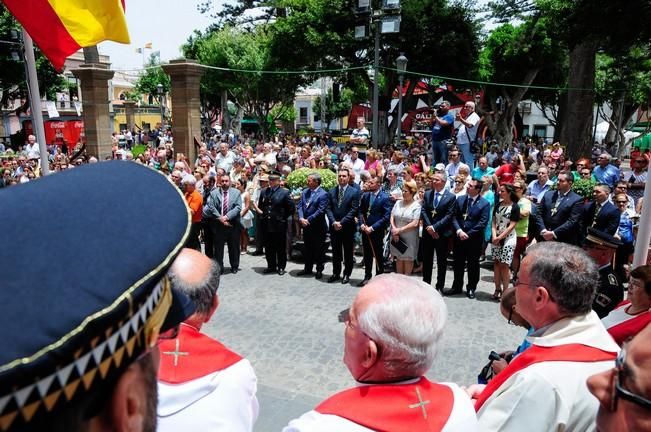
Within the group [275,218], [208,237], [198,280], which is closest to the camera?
[198,280]

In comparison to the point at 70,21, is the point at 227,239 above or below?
below

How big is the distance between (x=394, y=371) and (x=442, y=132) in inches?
474

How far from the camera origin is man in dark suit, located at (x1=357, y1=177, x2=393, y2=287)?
825 centimetres

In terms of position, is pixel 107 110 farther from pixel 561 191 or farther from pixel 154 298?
pixel 154 298

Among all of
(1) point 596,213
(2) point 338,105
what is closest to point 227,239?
(1) point 596,213

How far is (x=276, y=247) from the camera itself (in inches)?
363

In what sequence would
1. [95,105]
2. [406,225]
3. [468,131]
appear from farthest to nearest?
[95,105], [468,131], [406,225]

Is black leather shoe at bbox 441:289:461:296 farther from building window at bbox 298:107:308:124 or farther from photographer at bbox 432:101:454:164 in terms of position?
building window at bbox 298:107:308:124

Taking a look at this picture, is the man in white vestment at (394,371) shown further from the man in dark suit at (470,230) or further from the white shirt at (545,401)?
the man in dark suit at (470,230)

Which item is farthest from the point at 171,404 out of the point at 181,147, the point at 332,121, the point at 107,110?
the point at 332,121

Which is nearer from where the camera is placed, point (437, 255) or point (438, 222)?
point (438, 222)

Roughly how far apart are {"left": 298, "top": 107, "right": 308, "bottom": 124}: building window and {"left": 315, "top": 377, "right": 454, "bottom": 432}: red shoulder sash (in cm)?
7374

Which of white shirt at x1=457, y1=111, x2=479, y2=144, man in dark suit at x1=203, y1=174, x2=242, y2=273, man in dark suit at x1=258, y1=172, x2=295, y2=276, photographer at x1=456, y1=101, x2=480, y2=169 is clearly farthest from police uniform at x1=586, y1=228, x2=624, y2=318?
white shirt at x1=457, y1=111, x2=479, y2=144

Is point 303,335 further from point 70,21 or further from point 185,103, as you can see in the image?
point 185,103
